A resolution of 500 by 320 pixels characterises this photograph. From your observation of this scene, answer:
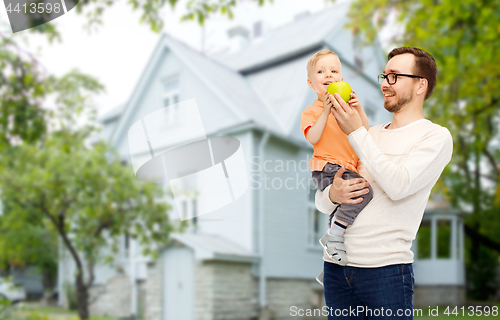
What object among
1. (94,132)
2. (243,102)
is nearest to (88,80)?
(94,132)

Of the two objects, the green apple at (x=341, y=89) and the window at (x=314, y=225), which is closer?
the green apple at (x=341, y=89)

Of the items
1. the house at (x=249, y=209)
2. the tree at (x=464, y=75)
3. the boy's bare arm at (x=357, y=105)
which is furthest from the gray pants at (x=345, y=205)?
the house at (x=249, y=209)

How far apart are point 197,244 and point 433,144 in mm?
9941

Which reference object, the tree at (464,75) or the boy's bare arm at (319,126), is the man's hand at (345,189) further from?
the tree at (464,75)

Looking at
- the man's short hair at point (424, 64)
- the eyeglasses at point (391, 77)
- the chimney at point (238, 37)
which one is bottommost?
the eyeglasses at point (391, 77)

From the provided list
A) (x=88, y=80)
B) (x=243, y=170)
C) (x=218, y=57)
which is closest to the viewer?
(x=243, y=170)

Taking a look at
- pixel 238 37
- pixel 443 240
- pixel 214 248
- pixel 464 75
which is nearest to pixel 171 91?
pixel 238 37

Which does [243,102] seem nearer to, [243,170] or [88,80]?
[88,80]

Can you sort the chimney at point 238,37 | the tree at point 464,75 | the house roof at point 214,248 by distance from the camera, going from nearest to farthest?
the tree at point 464,75 < the house roof at point 214,248 < the chimney at point 238,37

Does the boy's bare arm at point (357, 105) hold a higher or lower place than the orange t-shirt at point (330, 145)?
higher

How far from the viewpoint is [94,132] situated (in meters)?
16.8

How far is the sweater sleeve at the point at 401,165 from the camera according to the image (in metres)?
0.83

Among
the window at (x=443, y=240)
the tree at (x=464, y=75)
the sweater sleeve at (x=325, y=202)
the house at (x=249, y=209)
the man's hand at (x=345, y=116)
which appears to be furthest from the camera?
the window at (x=443, y=240)

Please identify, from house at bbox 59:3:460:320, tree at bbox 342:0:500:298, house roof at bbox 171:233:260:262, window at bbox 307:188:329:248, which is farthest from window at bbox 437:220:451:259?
house roof at bbox 171:233:260:262
